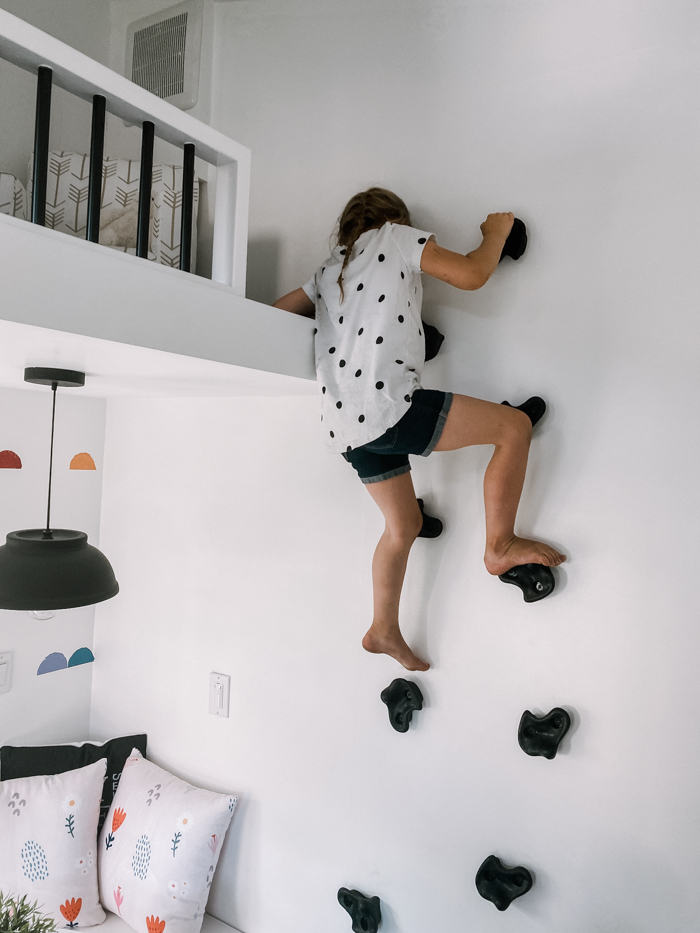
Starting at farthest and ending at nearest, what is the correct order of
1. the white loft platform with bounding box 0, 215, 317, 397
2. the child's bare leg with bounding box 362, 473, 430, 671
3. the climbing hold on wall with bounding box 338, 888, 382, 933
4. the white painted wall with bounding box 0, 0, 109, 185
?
1. the white painted wall with bounding box 0, 0, 109, 185
2. the climbing hold on wall with bounding box 338, 888, 382, 933
3. the child's bare leg with bounding box 362, 473, 430, 671
4. the white loft platform with bounding box 0, 215, 317, 397

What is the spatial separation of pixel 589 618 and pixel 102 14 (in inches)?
78.6

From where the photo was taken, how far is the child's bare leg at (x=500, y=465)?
114cm

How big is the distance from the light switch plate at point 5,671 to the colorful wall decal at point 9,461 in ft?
1.60

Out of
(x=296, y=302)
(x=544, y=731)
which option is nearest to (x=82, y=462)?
(x=296, y=302)

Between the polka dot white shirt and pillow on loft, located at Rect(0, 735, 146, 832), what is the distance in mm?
1161

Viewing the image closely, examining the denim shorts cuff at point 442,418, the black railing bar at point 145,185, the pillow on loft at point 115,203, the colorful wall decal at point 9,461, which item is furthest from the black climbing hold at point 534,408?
the colorful wall decal at point 9,461

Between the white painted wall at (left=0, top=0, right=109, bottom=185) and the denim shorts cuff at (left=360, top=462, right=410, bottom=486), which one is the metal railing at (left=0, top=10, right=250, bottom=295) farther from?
the white painted wall at (left=0, top=0, right=109, bottom=185)

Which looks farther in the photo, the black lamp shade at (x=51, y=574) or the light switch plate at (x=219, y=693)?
the light switch plate at (x=219, y=693)

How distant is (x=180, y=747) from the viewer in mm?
1756

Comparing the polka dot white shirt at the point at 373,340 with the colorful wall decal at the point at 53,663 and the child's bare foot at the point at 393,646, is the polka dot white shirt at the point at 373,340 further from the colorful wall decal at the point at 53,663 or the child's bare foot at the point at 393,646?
the colorful wall decal at the point at 53,663

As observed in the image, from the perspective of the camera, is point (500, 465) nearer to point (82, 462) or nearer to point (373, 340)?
point (373, 340)

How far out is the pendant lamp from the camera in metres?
1.13

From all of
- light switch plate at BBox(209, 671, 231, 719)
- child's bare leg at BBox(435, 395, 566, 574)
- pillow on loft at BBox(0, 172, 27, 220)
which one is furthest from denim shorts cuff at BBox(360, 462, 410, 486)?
pillow on loft at BBox(0, 172, 27, 220)

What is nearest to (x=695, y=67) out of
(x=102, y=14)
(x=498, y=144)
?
(x=498, y=144)
